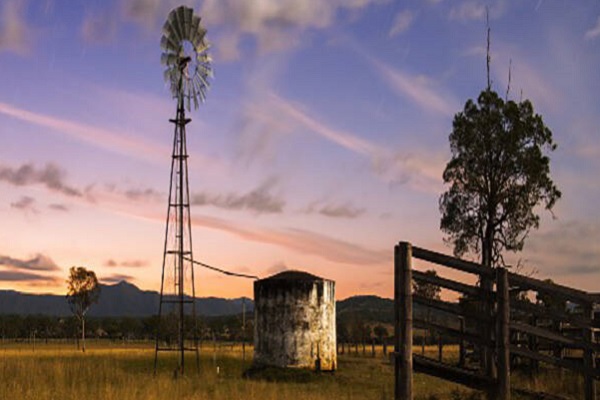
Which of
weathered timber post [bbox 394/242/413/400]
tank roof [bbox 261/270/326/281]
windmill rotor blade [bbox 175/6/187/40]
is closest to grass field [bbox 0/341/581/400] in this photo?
weathered timber post [bbox 394/242/413/400]

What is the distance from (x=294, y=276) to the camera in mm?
29328

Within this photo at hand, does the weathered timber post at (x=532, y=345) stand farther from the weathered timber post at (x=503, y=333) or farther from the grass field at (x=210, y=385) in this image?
the weathered timber post at (x=503, y=333)

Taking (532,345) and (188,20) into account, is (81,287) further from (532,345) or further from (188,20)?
(532,345)

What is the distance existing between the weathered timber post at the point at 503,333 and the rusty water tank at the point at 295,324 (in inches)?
656

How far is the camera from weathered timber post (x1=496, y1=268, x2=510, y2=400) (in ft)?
38.7

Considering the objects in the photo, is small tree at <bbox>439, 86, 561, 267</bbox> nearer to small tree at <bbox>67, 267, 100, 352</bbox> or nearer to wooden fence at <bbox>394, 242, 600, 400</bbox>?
wooden fence at <bbox>394, 242, 600, 400</bbox>

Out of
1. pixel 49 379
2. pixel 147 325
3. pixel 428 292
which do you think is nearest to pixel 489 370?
pixel 49 379

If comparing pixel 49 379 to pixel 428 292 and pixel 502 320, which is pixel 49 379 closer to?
pixel 502 320

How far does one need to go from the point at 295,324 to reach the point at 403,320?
54.7ft

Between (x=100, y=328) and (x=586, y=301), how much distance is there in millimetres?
124653

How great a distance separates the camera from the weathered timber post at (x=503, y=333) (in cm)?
1180

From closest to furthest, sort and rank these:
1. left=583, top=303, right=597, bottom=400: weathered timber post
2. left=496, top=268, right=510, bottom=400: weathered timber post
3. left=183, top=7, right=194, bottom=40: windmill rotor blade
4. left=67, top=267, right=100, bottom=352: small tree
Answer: left=496, top=268, right=510, bottom=400: weathered timber post
left=583, top=303, right=597, bottom=400: weathered timber post
left=183, top=7, right=194, bottom=40: windmill rotor blade
left=67, top=267, right=100, bottom=352: small tree

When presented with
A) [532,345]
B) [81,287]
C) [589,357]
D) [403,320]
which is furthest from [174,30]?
[81,287]

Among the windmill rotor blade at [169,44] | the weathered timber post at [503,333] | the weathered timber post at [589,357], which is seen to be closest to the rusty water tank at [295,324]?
the windmill rotor blade at [169,44]
